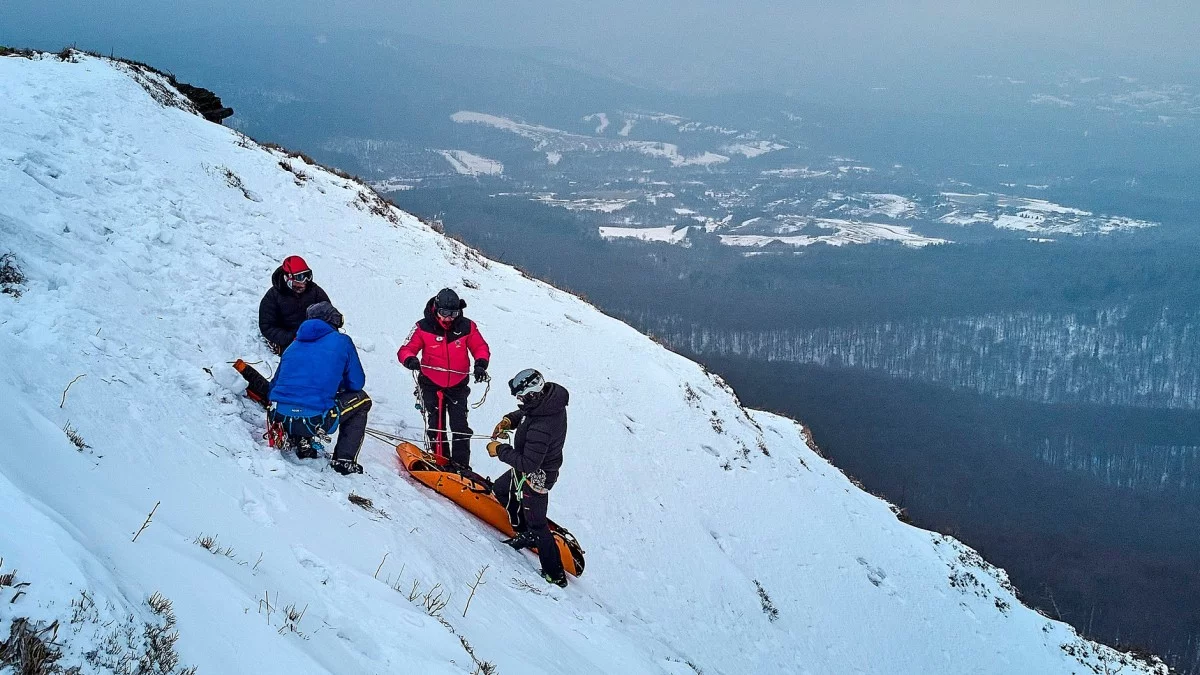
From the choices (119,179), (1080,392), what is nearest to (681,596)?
(119,179)

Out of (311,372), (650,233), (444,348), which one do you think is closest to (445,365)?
(444,348)

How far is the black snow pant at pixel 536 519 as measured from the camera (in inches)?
310

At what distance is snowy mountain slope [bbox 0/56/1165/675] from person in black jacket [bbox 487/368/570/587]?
1.25 feet

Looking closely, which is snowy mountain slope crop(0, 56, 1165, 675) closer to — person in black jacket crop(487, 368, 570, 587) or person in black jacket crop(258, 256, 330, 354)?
person in black jacket crop(487, 368, 570, 587)

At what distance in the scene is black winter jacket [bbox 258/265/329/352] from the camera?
8805 millimetres

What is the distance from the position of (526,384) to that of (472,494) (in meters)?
2.22

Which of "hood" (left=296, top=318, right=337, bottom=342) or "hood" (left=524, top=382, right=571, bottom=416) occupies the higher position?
"hood" (left=296, top=318, right=337, bottom=342)

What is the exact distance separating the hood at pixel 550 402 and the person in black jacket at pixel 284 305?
3482mm

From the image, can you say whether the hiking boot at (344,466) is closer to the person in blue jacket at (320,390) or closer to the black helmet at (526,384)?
the person in blue jacket at (320,390)

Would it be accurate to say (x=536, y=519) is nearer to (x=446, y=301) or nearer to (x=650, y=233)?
(x=446, y=301)

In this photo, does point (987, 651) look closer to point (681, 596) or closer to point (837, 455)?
point (681, 596)

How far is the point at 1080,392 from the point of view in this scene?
124375mm

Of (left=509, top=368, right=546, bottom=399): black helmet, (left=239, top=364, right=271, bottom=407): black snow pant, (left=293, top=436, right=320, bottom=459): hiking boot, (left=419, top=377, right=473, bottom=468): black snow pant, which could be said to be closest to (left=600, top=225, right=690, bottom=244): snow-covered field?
(left=419, top=377, right=473, bottom=468): black snow pant

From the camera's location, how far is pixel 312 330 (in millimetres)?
7207
